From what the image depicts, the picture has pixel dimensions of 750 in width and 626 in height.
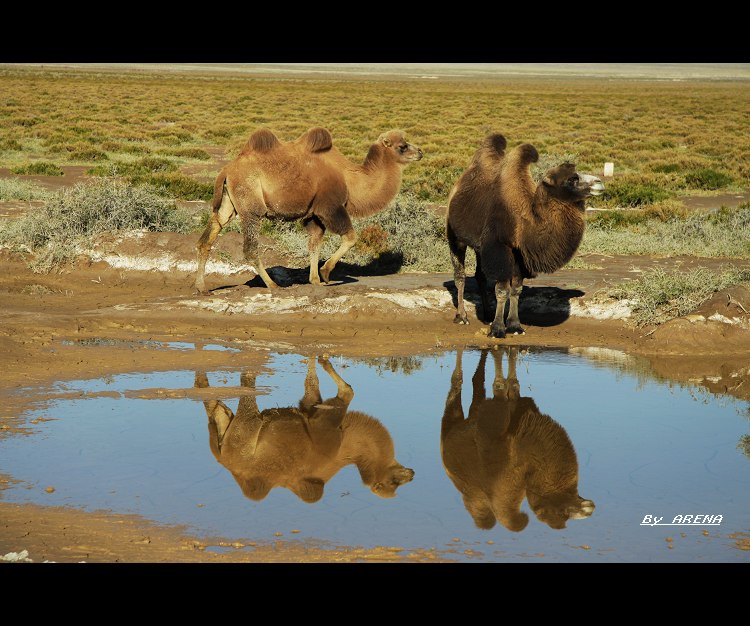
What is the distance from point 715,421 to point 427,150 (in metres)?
34.0

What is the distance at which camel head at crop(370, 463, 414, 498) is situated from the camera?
7530 millimetres

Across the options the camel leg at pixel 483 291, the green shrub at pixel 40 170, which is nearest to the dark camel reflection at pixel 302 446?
the camel leg at pixel 483 291

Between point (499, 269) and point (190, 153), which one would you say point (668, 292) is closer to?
point (499, 269)

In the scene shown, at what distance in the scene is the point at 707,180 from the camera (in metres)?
31.0

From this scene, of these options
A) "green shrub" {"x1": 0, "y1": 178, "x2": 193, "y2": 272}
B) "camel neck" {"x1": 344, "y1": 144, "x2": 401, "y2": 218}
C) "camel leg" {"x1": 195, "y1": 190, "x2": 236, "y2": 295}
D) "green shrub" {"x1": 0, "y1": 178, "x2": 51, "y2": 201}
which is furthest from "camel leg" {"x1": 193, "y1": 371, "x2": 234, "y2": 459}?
"green shrub" {"x1": 0, "y1": 178, "x2": 51, "y2": 201}

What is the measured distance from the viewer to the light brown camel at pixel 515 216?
1196 cm

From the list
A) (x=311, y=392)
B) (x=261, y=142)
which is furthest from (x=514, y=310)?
(x=261, y=142)

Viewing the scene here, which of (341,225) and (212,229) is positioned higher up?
(341,225)

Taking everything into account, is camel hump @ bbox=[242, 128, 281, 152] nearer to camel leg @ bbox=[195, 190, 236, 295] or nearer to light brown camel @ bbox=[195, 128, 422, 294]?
light brown camel @ bbox=[195, 128, 422, 294]

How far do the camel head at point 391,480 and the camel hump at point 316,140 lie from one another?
23.7 ft

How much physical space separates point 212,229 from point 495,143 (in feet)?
13.5

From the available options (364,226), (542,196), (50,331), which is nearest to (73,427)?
(50,331)

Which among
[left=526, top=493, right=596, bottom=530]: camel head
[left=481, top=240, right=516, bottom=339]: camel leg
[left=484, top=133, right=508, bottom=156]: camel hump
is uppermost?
[left=484, top=133, right=508, bottom=156]: camel hump

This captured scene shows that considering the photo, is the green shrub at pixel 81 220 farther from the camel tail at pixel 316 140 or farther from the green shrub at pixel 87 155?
the green shrub at pixel 87 155
